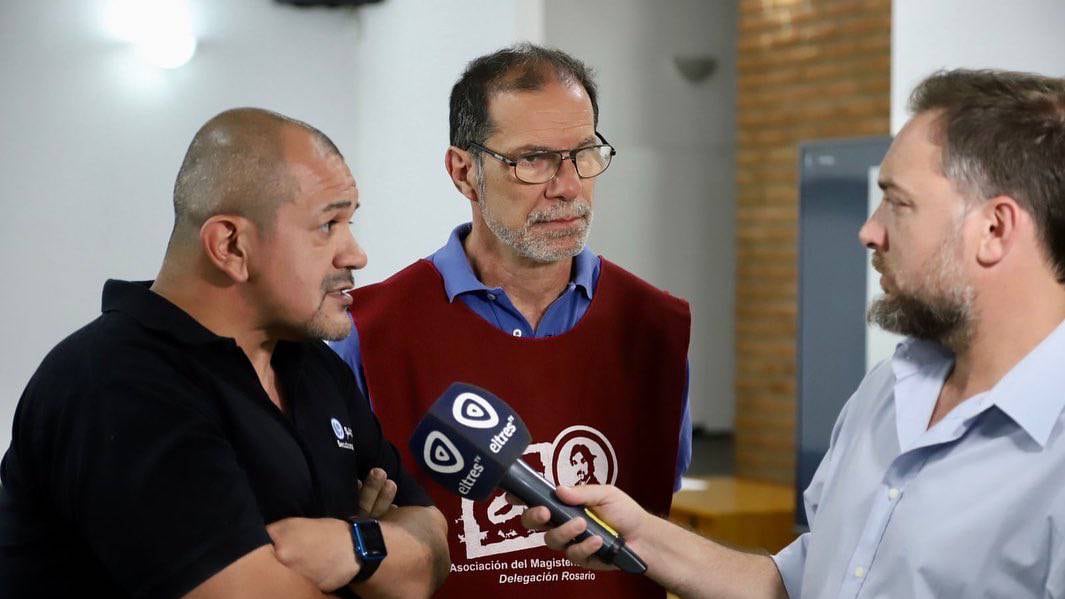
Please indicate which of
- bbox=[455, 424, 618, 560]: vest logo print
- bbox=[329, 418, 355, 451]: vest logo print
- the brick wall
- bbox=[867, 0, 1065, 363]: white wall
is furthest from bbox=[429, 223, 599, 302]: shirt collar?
the brick wall

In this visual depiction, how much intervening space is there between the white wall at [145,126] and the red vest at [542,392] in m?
2.15

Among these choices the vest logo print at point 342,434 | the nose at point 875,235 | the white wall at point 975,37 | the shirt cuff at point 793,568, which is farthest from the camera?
the white wall at point 975,37

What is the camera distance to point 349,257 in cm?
199

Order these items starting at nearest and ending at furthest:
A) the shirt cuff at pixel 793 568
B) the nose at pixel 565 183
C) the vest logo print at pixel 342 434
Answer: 1. the vest logo print at pixel 342 434
2. the shirt cuff at pixel 793 568
3. the nose at pixel 565 183

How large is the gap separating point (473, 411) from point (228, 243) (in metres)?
0.43

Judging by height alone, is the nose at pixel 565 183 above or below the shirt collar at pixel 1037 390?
above

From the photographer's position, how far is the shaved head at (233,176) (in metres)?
1.92

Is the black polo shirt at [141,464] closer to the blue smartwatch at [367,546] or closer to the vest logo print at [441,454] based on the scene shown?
the blue smartwatch at [367,546]

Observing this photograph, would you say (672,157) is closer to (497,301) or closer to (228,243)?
(497,301)

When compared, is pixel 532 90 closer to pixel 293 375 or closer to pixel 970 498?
pixel 293 375

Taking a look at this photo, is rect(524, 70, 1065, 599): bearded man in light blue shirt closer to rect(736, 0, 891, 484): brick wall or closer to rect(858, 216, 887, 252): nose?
rect(858, 216, 887, 252): nose

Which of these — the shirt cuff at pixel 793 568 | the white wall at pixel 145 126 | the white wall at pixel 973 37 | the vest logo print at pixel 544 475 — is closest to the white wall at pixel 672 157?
the white wall at pixel 145 126

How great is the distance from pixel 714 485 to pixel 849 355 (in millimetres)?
3303

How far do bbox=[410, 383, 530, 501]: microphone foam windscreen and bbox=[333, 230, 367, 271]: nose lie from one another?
0.93 ft
